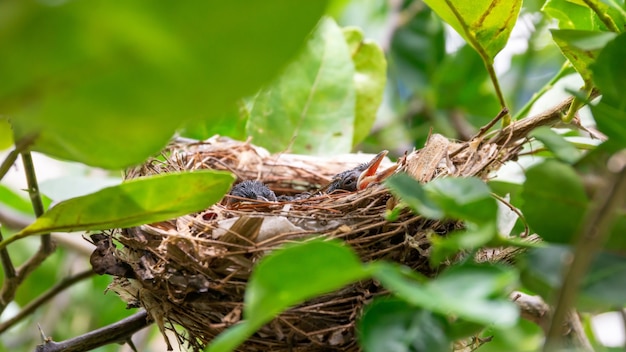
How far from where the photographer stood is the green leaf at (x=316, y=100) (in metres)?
1.83

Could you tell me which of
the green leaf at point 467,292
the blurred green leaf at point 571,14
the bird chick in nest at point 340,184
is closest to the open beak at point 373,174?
the bird chick in nest at point 340,184

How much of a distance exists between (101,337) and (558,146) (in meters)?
0.86

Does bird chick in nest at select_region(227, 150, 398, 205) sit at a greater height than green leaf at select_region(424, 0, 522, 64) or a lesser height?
lesser

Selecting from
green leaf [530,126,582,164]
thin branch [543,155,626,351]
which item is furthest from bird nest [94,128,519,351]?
thin branch [543,155,626,351]

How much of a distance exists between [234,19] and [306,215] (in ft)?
2.72

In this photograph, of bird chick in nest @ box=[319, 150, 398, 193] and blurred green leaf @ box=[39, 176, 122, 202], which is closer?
blurred green leaf @ box=[39, 176, 122, 202]

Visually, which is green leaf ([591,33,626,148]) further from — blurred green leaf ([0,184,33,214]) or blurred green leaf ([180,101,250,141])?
blurred green leaf ([0,184,33,214])

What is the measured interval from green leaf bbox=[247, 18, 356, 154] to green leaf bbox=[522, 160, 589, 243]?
43.6 inches

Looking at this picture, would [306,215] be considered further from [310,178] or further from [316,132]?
[310,178]

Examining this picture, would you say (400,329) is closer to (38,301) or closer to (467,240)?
(467,240)

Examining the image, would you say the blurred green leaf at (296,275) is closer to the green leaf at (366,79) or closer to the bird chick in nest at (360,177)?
the bird chick in nest at (360,177)

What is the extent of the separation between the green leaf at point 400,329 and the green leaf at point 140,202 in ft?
0.95

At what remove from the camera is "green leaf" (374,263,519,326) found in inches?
20.9

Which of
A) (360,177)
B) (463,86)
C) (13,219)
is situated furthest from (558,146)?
(463,86)
